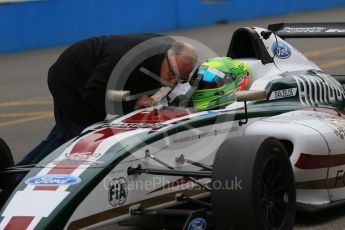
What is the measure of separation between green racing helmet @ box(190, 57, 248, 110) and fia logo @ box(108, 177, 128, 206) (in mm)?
1060

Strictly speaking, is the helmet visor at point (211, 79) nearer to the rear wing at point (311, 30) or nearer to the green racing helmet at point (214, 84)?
the green racing helmet at point (214, 84)

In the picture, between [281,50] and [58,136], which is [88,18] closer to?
[281,50]

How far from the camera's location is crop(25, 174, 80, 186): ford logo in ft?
17.2

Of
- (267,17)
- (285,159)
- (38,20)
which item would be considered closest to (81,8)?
(38,20)

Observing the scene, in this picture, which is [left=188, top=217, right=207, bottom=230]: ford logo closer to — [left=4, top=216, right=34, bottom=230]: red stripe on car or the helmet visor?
[left=4, top=216, right=34, bottom=230]: red stripe on car

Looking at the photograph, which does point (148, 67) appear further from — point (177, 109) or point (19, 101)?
point (19, 101)

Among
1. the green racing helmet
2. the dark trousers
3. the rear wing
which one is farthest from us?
the rear wing

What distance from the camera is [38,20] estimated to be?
17.6 metres

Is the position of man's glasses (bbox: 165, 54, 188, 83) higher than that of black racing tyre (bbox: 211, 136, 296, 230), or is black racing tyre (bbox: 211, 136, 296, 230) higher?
man's glasses (bbox: 165, 54, 188, 83)

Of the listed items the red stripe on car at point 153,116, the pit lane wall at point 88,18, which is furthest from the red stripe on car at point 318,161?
the pit lane wall at point 88,18

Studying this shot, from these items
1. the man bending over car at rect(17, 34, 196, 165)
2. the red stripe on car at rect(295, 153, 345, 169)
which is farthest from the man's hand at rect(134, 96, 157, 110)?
the red stripe on car at rect(295, 153, 345, 169)

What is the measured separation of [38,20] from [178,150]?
1230cm

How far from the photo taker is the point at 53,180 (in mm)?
5305

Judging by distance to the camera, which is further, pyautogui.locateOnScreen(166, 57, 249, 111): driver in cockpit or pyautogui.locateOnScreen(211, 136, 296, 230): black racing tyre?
pyautogui.locateOnScreen(166, 57, 249, 111): driver in cockpit
